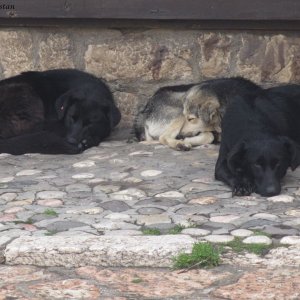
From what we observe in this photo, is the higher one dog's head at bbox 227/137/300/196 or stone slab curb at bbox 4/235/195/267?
dog's head at bbox 227/137/300/196

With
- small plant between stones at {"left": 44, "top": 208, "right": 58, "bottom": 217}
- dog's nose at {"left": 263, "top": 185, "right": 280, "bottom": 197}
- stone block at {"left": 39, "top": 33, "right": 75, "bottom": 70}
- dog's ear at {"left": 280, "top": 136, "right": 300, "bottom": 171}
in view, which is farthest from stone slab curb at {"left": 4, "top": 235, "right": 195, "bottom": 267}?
stone block at {"left": 39, "top": 33, "right": 75, "bottom": 70}

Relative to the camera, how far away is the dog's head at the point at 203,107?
26.0ft

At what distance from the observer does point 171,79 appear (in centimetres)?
840

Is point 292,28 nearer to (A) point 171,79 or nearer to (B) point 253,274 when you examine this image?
(A) point 171,79

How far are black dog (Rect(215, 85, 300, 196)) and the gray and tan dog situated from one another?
58cm

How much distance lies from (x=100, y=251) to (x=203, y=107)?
3.40m

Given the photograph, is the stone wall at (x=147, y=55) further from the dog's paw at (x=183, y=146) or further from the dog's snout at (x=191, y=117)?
the dog's paw at (x=183, y=146)

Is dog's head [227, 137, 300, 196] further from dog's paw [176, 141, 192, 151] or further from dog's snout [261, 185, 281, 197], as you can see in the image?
dog's paw [176, 141, 192, 151]

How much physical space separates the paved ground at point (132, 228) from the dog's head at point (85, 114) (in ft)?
2.33

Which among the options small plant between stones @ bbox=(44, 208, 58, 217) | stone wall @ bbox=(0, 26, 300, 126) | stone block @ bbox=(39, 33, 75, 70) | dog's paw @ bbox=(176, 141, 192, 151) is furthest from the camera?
stone block @ bbox=(39, 33, 75, 70)

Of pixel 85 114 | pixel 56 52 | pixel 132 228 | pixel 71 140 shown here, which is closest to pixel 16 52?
pixel 56 52

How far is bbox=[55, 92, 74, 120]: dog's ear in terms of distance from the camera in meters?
8.24

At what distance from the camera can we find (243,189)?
6172 millimetres

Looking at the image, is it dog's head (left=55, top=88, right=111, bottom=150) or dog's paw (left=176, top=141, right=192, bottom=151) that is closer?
dog's paw (left=176, top=141, right=192, bottom=151)
